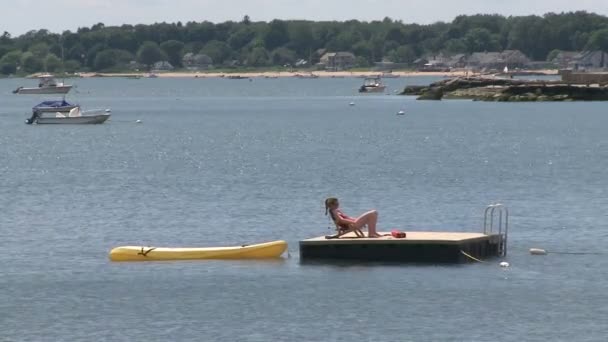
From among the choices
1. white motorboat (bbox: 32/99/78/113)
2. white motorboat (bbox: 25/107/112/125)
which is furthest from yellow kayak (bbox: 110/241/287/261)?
white motorboat (bbox: 32/99/78/113)

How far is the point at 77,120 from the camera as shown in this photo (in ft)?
500

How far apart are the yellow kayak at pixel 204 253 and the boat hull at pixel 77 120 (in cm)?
10030

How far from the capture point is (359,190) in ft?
252

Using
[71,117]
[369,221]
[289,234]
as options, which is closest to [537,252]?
[369,221]

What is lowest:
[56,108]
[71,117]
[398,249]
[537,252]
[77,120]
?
[77,120]

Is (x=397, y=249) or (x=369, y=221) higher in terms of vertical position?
(x=369, y=221)

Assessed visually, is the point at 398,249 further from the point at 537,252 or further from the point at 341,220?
the point at 537,252

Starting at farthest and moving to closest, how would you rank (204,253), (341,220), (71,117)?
1. (71,117)
2. (204,253)
3. (341,220)

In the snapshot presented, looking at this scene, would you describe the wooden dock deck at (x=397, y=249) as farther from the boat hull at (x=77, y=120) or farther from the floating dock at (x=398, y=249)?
the boat hull at (x=77, y=120)

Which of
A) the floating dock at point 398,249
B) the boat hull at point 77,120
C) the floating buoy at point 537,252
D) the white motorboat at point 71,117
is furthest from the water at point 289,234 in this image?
the white motorboat at point 71,117

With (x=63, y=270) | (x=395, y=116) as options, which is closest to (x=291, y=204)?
(x=63, y=270)

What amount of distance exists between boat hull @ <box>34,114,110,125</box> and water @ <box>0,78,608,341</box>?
86.9 feet

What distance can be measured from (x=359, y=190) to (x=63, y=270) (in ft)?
93.5

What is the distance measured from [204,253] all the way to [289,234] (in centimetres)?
698
